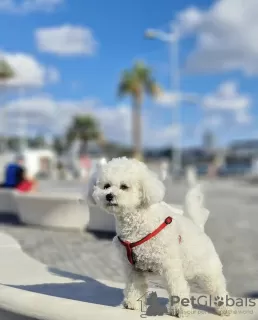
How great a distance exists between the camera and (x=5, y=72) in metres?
54.0

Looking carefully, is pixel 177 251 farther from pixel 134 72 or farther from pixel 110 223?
pixel 134 72

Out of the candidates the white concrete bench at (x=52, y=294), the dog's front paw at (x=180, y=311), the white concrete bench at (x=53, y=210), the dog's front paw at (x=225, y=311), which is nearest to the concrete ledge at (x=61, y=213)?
the white concrete bench at (x=53, y=210)

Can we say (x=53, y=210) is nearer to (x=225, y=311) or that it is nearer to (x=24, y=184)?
(x=24, y=184)

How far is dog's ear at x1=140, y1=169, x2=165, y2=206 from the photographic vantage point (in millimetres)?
3564

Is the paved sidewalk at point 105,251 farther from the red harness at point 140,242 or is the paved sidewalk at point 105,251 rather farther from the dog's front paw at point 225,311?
the red harness at point 140,242

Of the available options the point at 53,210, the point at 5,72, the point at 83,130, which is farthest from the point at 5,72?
the point at 53,210

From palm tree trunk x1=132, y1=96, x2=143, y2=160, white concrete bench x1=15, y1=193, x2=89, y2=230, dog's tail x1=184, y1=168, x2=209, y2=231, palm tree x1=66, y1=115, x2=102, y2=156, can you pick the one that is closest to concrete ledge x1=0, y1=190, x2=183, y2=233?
white concrete bench x1=15, y1=193, x2=89, y2=230

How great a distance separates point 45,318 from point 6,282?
195cm

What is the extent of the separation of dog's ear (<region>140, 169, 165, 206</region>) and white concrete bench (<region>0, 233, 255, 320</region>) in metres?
0.75

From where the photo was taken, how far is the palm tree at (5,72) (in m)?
53.9

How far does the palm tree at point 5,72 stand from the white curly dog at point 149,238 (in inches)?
2056

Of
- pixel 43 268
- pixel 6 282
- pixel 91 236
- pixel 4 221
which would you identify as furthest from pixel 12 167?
pixel 6 282

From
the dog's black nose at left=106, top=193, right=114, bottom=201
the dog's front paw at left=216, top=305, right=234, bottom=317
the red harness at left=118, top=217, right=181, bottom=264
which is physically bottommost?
the dog's front paw at left=216, top=305, right=234, bottom=317

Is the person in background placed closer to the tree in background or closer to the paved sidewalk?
the paved sidewalk
